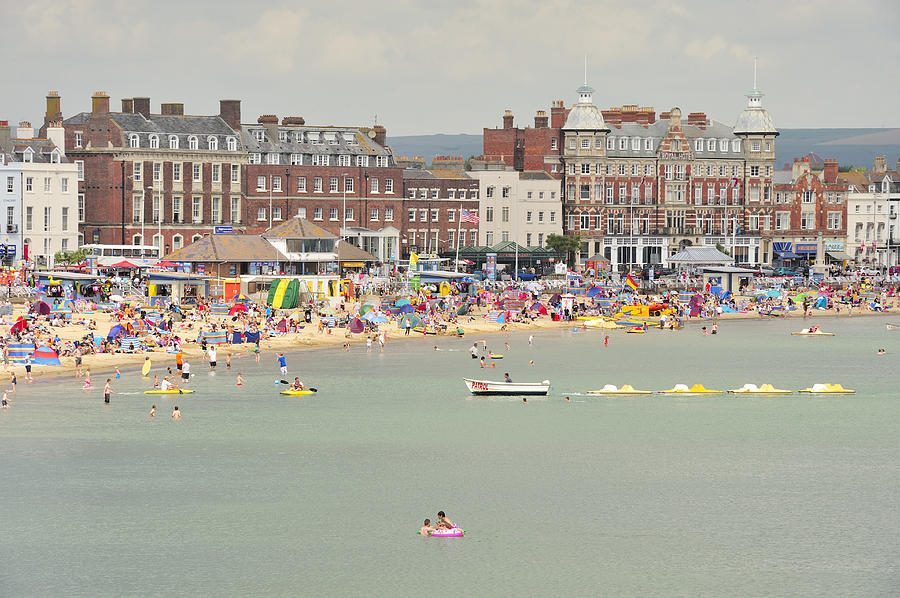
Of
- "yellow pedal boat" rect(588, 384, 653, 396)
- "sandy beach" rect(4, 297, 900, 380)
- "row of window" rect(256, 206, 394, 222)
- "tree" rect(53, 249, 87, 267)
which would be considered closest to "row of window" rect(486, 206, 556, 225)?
"row of window" rect(256, 206, 394, 222)

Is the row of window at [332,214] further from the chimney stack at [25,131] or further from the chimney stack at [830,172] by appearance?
the chimney stack at [830,172]

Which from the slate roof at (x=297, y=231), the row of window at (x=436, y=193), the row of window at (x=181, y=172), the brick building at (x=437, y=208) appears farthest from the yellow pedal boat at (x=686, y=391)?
the row of window at (x=436, y=193)

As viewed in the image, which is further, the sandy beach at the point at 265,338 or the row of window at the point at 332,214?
the row of window at the point at 332,214

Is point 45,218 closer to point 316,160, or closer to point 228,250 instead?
point 228,250

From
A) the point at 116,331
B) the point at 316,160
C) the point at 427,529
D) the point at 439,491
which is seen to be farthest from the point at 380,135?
the point at 427,529

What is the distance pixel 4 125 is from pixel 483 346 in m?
56.3

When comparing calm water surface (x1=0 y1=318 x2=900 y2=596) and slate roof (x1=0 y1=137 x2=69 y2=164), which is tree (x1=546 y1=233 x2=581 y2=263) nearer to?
slate roof (x1=0 y1=137 x2=69 y2=164)

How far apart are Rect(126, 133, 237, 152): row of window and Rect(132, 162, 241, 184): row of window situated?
5.26 ft

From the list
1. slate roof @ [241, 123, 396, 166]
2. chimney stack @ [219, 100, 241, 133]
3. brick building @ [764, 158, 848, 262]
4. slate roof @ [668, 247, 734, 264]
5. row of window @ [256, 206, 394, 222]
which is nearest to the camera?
row of window @ [256, 206, 394, 222]

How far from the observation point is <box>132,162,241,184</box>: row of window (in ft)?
452

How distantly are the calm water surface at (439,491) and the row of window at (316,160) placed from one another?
195 feet

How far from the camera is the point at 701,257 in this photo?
148 metres

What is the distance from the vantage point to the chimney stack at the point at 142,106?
14100 cm

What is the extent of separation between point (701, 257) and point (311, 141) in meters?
40.3
